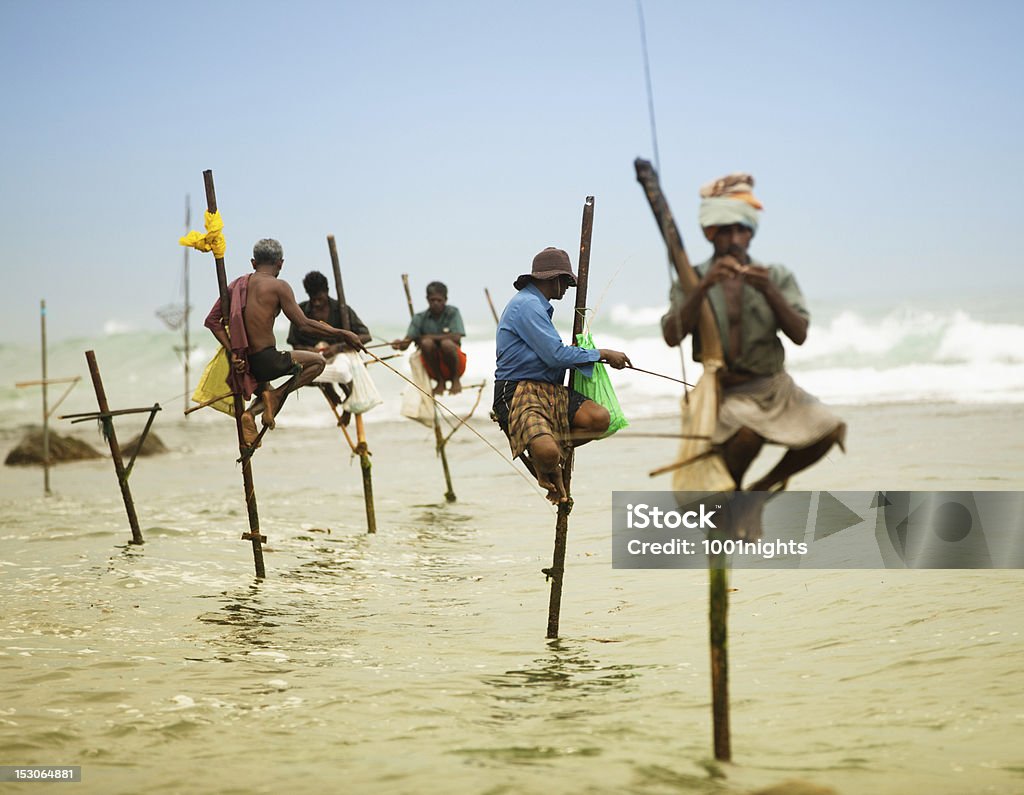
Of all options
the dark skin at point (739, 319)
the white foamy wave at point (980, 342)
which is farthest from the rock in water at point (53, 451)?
the white foamy wave at point (980, 342)

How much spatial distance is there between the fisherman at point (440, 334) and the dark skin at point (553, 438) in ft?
19.8

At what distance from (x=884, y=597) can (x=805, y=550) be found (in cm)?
180

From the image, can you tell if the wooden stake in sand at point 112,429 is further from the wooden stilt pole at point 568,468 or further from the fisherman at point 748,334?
the fisherman at point 748,334

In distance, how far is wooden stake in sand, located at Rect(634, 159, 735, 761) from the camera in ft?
14.3

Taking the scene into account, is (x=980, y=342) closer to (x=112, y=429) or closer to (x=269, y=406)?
(x=112, y=429)

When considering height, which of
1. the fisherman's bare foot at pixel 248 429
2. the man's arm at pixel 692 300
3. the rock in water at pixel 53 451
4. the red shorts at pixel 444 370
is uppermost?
the man's arm at pixel 692 300

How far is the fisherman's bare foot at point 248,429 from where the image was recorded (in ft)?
30.6

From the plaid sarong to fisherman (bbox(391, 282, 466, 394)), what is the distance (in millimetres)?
6225

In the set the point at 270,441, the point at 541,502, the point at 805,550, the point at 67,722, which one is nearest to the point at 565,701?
the point at 67,722

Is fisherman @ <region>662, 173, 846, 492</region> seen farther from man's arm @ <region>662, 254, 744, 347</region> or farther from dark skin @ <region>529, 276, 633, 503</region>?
dark skin @ <region>529, 276, 633, 503</region>

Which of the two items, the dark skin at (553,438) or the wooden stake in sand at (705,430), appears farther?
the dark skin at (553,438)

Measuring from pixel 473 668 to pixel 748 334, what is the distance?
10.2 feet

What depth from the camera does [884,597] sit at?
297 inches

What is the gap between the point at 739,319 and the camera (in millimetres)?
4355
